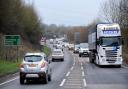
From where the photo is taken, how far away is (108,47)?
143ft

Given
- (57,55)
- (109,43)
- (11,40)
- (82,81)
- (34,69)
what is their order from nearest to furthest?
(34,69) < (82,81) < (109,43) < (11,40) < (57,55)

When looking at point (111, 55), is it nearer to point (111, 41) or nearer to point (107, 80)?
point (111, 41)

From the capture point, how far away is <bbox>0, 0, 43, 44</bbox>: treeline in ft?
174

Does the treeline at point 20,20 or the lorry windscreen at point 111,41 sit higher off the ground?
the treeline at point 20,20

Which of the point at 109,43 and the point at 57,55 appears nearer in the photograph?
the point at 109,43

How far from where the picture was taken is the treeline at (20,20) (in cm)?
5304

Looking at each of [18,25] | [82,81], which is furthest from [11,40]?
[82,81]

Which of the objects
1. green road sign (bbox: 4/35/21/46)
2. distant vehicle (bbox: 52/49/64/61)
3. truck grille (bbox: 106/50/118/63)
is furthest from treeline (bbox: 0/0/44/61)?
truck grille (bbox: 106/50/118/63)

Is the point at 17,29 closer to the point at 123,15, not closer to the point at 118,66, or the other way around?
the point at 123,15

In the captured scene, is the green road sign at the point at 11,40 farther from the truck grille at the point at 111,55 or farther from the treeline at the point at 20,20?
the truck grille at the point at 111,55

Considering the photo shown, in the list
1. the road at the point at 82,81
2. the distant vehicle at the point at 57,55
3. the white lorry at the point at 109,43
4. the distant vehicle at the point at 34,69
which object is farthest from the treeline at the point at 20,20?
the distant vehicle at the point at 34,69

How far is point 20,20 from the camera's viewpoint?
229 feet

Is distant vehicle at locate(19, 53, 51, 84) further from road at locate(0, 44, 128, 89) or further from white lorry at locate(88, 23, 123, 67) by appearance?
white lorry at locate(88, 23, 123, 67)

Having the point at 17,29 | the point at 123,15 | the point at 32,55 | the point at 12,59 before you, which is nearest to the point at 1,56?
the point at 12,59
